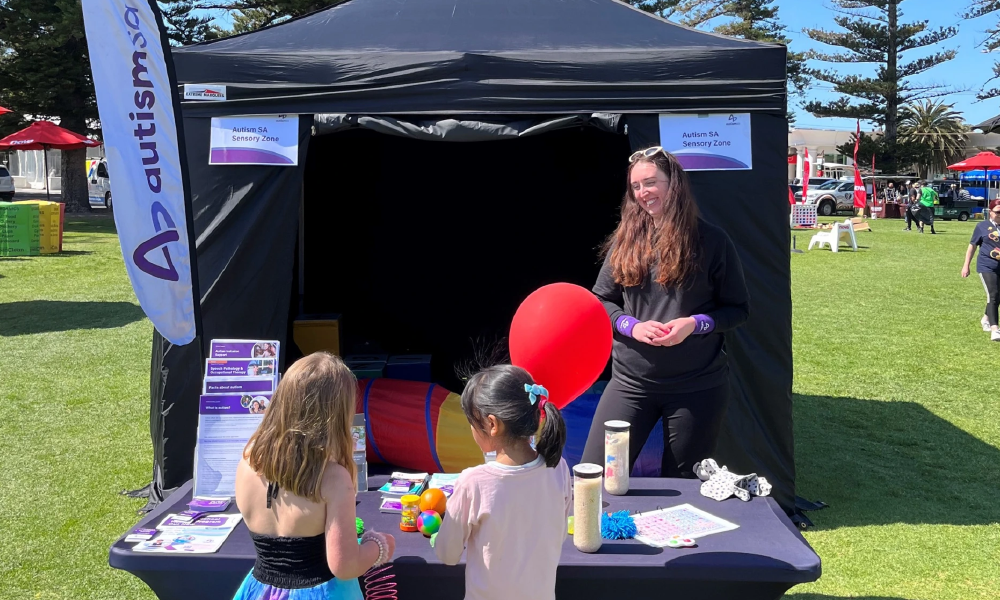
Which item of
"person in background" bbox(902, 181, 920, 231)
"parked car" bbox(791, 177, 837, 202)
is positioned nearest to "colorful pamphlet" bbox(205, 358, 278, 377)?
"person in background" bbox(902, 181, 920, 231)

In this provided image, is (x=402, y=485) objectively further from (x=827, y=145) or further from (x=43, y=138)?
(x=827, y=145)

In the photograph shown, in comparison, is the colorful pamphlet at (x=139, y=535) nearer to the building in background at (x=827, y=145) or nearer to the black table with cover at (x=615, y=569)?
the black table with cover at (x=615, y=569)

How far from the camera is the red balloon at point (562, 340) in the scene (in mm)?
2494

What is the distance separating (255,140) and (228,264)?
1.94ft

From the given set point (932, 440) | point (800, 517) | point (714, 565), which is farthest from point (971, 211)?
point (714, 565)

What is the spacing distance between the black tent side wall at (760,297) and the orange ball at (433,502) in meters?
1.99

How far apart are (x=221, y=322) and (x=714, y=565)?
263 cm

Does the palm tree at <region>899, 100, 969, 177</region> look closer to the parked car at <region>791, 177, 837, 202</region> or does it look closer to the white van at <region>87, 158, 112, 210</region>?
the parked car at <region>791, 177, 837, 202</region>

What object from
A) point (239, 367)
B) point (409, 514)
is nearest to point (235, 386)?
point (239, 367)

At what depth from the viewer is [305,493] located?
188 centimetres

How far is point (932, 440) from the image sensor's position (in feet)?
16.7

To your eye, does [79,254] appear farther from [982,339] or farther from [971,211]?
[971,211]

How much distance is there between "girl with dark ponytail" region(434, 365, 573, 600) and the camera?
1900 mm

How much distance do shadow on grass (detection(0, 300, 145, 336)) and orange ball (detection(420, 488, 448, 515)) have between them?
23.4 ft
